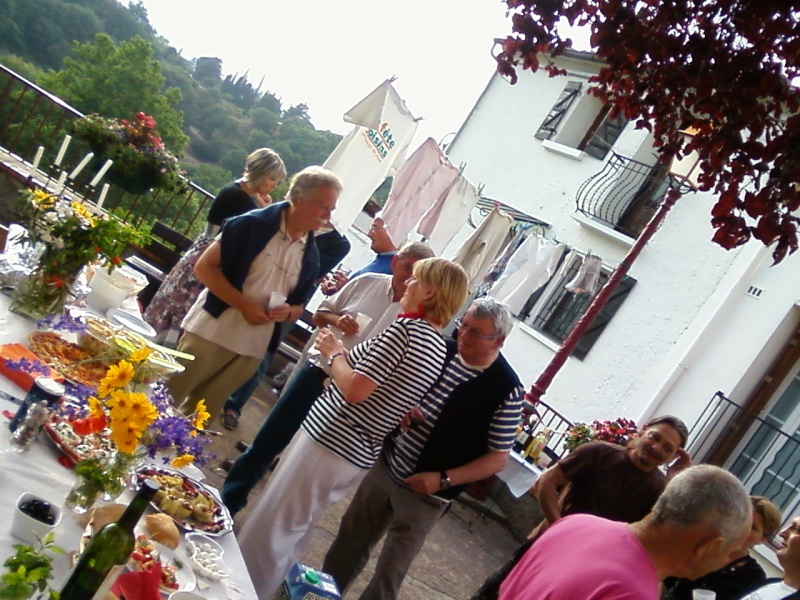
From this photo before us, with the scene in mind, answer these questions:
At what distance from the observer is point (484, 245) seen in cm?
999

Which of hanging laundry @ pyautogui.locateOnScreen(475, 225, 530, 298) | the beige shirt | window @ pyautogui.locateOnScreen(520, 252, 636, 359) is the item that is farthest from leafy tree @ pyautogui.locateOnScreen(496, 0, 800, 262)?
window @ pyautogui.locateOnScreen(520, 252, 636, 359)

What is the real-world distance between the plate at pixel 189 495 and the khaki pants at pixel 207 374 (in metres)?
1.04

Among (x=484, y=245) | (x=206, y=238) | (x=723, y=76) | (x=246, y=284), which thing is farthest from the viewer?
(x=484, y=245)

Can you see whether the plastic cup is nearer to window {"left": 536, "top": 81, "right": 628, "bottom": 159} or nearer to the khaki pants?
Answer: the khaki pants

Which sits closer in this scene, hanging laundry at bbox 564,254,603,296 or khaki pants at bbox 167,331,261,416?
khaki pants at bbox 167,331,261,416

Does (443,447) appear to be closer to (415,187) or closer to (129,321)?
(129,321)

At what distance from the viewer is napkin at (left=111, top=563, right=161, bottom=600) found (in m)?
1.66

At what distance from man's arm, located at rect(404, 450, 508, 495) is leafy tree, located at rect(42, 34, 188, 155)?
32645mm

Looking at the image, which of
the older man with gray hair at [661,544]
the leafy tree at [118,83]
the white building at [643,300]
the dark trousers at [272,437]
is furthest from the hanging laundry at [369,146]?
the leafy tree at [118,83]

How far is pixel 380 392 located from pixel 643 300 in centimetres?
782

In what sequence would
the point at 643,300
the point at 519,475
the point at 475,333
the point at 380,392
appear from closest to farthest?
the point at 380,392 < the point at 475,333 < the point at 519,475 < the point at 643,300

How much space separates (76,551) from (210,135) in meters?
38.1

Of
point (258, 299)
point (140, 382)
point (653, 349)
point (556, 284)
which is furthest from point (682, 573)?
point (556, 284)

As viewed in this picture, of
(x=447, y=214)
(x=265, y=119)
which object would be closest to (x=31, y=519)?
(x=447, y=214)
